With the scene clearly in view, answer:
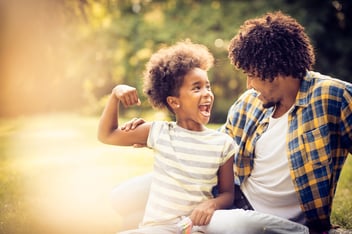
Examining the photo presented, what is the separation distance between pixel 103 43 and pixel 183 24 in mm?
2996

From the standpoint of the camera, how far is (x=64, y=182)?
460 centimetres

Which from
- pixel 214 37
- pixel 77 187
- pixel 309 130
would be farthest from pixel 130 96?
pixel 214 37

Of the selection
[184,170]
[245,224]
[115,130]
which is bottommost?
[245,224]

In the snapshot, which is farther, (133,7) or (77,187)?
(133,7)

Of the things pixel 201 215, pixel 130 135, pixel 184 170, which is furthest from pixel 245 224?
pixel 130 135

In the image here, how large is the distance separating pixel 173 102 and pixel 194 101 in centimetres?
16

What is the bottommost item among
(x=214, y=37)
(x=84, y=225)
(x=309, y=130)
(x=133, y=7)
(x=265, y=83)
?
(x=84, y=225)

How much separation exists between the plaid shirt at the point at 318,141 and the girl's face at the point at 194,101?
51 cm

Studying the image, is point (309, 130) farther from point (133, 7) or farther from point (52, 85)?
point (133, 7)

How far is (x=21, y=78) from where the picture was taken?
10367 millimetres

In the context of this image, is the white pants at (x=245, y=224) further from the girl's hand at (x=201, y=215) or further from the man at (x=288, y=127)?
the man at (x=288, y=127)

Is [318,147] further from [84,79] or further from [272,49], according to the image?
[84,79]

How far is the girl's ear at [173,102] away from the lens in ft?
8.63

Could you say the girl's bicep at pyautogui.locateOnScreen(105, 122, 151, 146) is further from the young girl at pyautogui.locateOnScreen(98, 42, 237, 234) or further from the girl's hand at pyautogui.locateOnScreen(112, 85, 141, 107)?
the girl's hand at pyautogui.locateOnScreen(112, 85, 141, 107)
